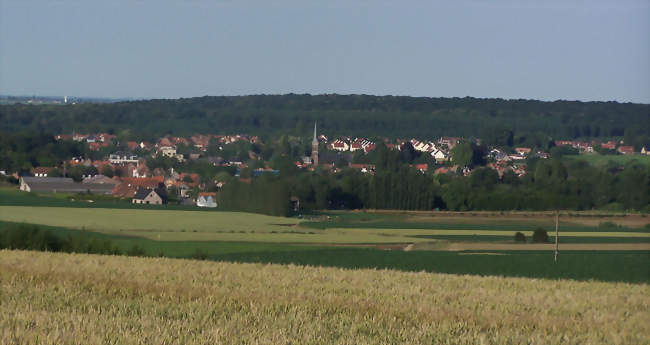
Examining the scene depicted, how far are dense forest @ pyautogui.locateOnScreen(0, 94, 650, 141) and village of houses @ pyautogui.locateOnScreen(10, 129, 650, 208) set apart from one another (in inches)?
232

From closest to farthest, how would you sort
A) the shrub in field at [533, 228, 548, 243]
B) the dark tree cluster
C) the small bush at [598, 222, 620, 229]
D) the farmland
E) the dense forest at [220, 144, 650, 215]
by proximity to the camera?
the farmland < the shrub in field at [533, 228, 548, 243] < the small bush at [598, 222, 620, 229] < the dense forest at [220, 144, 650, 215] < the dark tree cluster

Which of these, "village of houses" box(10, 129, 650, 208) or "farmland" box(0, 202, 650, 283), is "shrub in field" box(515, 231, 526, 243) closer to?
"farmland" box(0, 202, 650, 283)

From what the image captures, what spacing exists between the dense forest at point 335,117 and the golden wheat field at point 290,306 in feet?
331

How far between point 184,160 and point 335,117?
2181 inches

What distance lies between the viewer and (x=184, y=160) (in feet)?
348

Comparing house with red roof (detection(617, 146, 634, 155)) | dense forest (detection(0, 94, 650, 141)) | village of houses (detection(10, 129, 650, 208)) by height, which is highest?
dense forest (detection(0, 94, 650, 141))

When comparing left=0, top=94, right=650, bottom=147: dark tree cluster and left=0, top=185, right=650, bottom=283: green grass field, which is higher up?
left=0, top=94, right=650, bottom=147: dark tree cluster

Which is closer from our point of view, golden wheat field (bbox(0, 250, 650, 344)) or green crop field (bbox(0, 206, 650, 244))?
golden wheat field (bbox(0, 250, 650, 344))

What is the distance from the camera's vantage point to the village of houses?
240ft

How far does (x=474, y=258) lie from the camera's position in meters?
36.6

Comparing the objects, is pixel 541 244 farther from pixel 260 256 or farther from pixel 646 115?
pixel 646 115

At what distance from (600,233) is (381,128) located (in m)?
102

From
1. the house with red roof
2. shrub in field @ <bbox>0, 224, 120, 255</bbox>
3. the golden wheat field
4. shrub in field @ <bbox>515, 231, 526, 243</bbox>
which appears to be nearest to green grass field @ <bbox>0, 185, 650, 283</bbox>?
shrub in field @ <bbox>515, 231, 526, 243</bbox>

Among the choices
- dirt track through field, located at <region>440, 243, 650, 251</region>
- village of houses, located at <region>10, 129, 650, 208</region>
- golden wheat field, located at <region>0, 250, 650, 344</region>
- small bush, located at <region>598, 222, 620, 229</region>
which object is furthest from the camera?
village of houses, located at <region>10, 129, 650, 208</region>
